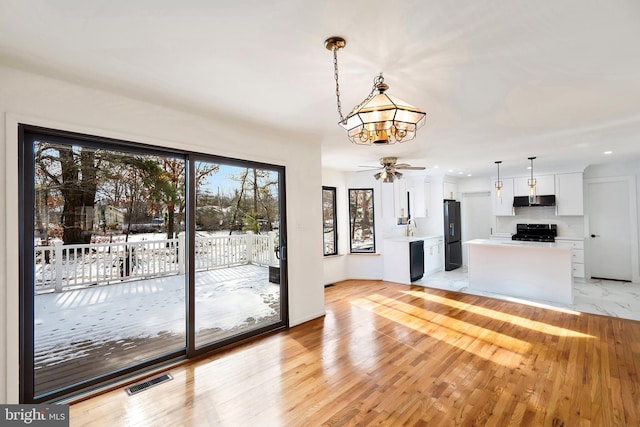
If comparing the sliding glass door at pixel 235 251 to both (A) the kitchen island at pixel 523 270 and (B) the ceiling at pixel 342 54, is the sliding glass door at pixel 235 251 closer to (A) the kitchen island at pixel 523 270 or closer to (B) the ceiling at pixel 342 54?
(B) the ceiling at pixel 342 54

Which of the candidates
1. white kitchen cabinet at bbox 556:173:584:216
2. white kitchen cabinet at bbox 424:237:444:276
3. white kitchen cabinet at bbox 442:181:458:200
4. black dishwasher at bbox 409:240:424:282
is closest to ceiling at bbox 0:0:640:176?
black dishwasher at bbox 409:240:424:282

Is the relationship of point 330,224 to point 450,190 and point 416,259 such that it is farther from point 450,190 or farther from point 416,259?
point 450,190

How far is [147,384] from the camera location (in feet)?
8.46

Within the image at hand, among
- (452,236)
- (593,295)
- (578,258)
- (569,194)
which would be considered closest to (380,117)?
(593,295)

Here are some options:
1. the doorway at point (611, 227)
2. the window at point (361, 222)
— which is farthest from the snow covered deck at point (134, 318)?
the doorway at point (611, 227)

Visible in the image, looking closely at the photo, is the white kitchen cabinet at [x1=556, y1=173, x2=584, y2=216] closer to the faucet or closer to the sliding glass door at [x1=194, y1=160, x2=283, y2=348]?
the faucet

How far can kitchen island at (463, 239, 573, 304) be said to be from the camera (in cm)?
483

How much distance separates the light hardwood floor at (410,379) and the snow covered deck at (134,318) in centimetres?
44

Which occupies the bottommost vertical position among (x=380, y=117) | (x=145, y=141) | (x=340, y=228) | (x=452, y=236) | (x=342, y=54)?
(x=452, y=236)

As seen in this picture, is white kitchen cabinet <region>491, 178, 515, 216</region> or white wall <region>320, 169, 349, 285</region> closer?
white wall <region>320, 169, 349, 285</region>

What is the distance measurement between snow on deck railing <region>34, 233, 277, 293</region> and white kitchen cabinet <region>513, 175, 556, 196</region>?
648cm

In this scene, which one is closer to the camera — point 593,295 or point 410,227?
point 593,295

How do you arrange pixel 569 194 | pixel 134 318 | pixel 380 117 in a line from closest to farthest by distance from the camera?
1. pixel 380 117
2. pixel 134 318
3. pixel 569 194

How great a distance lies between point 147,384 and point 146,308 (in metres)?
1.30
